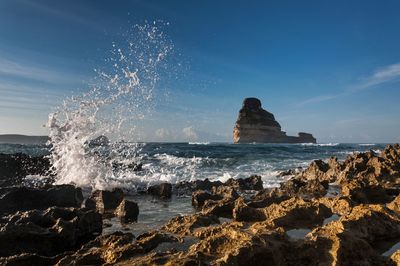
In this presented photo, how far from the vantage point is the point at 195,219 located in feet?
27.8

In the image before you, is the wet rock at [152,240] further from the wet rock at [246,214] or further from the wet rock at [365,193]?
the wet rock at [365,193]

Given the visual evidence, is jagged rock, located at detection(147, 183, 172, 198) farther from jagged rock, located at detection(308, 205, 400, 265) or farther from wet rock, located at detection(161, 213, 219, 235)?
jagged rock, located at detection(308, 205, 400, 265)

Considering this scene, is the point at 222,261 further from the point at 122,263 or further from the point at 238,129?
the point at 238,129

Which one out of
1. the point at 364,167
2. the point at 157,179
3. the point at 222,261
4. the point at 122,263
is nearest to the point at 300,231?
the point at 222,261

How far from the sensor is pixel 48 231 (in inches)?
311

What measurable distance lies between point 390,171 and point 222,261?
46.7 feet

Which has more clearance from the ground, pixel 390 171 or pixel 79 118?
pixel 79 118

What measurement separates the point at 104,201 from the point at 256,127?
147m

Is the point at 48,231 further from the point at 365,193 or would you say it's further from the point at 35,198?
the point at 365,193

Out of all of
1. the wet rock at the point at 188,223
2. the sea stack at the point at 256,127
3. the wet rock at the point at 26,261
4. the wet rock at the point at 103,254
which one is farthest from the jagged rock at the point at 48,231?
the sea stack at the point at 256,127

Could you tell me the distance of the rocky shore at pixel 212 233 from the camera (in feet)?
17.8

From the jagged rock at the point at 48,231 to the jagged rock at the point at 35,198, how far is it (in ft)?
8.83

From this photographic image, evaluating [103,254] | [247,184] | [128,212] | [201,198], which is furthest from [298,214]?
[247,184]

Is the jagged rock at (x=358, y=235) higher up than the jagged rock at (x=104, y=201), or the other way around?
the jagged rock at (x=358, y=235)
